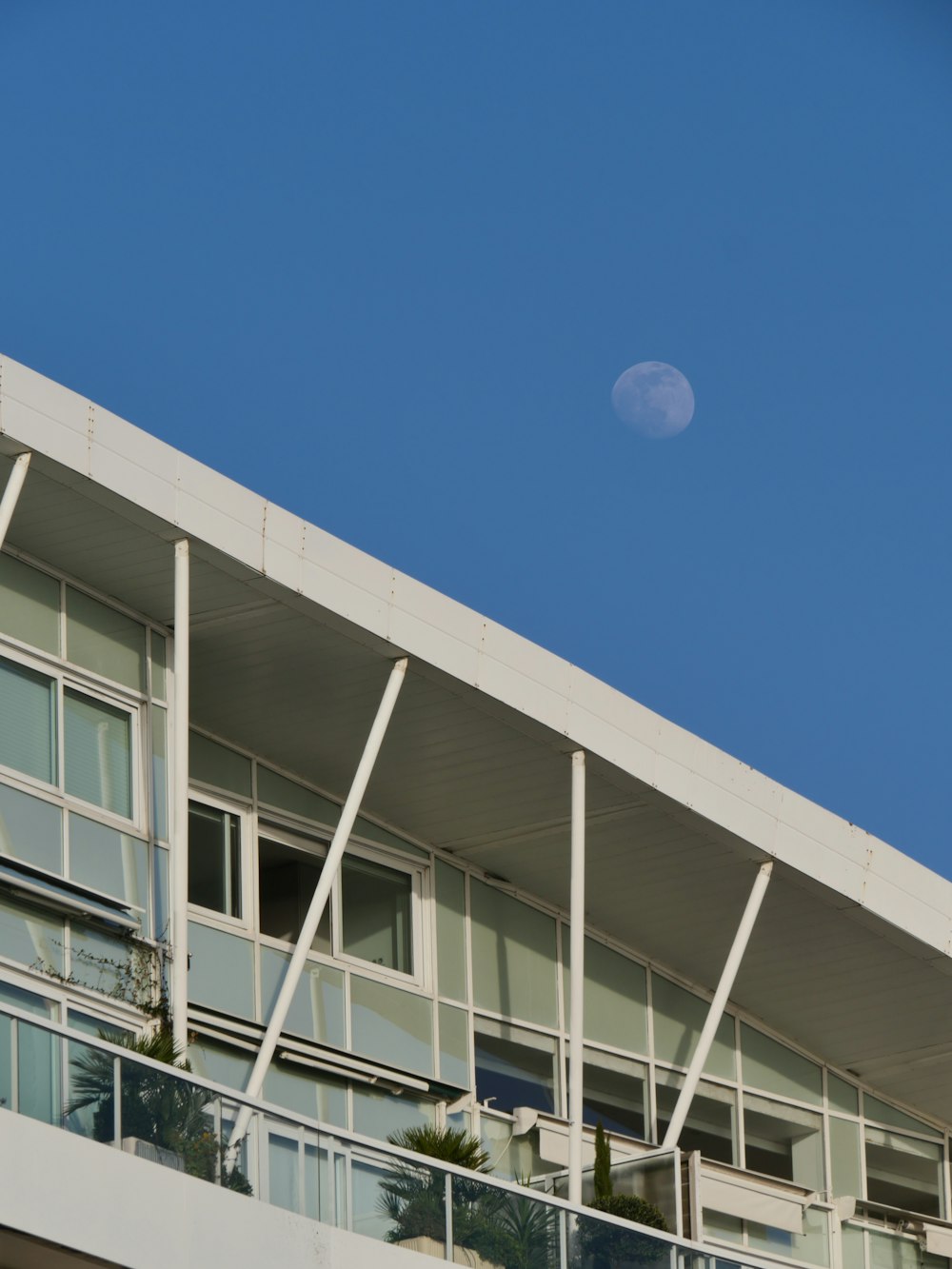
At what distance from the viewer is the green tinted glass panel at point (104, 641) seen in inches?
878

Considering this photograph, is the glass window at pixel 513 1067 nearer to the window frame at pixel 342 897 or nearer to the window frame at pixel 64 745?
the window frame at pixel 342 897

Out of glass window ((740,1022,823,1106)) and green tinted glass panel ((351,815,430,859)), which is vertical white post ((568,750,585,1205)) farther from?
glass window ((740,1022,823,1106))

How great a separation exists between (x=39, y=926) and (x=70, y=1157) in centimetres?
530

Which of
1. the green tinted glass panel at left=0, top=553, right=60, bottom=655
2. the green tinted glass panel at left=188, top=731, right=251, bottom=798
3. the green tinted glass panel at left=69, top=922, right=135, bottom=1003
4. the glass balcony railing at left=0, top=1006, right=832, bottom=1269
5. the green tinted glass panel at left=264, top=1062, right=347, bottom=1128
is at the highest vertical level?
the green tinted glass panel at left=0, top=553, right=60, bottom=655

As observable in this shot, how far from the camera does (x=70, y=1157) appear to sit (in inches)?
614

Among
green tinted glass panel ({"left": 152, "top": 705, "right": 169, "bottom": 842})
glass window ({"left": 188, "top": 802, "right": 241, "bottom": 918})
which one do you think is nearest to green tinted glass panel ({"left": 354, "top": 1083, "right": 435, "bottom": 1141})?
glass window ({"left": 188, "top": 802, "right": 241, "bottom": 918})

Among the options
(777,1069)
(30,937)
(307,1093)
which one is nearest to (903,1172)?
(777,1069)

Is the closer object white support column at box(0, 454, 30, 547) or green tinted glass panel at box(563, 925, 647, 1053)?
white support column at box(0, 454, 30, 547)

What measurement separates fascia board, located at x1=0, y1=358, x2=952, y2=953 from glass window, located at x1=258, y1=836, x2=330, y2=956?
10.5 ft

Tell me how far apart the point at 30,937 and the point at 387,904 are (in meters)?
5.42

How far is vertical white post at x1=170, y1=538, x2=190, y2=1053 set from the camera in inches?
813

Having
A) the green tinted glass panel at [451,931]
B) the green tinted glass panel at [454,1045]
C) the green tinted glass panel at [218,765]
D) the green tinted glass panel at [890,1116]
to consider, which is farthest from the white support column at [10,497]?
the green tinted glass panel at [890,1116]

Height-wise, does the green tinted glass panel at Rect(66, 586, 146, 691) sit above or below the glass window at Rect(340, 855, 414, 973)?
above

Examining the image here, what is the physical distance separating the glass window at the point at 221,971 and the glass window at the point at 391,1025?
1475 mm
